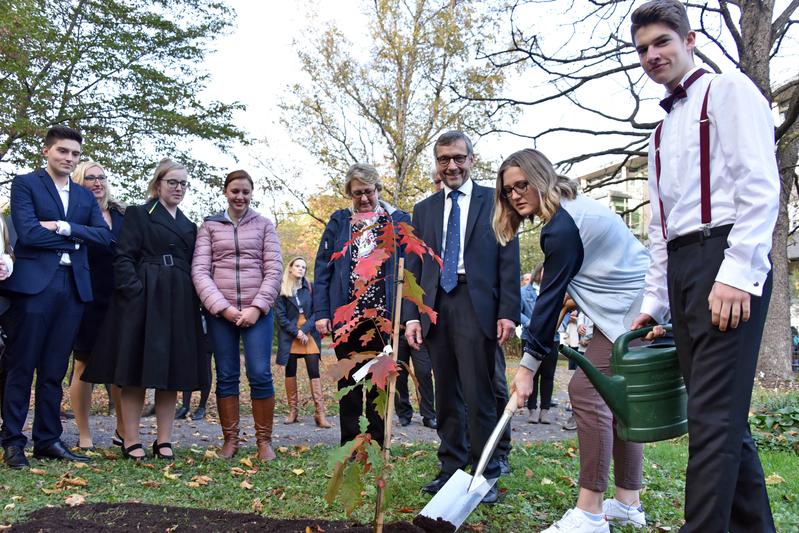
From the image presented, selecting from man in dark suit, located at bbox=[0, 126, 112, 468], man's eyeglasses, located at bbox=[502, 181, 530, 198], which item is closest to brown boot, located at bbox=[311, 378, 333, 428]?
man in dark suit, located at bbox=[0, 126, 112, 468]

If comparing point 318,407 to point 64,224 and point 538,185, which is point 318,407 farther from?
point 538,185

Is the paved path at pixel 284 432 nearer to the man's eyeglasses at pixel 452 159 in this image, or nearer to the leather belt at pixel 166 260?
the leather belt at pixel 166 260

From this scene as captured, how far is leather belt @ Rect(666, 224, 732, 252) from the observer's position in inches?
94.4

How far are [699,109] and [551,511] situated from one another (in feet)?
7.97

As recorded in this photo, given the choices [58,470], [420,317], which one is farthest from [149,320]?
[420,317]

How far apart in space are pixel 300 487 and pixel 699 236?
9.42ft

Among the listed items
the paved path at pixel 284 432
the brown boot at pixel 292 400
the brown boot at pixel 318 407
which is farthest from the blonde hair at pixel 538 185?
the brown boot at pixel 292 400

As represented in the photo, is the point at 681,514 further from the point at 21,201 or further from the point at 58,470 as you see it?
the point at 21,201

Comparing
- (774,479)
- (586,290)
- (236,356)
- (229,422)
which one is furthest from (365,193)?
(774,479)

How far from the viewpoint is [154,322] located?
505cm

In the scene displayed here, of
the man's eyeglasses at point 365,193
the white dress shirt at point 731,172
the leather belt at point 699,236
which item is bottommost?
the leather belt at point 699,236

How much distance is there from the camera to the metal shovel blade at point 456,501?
291 cm

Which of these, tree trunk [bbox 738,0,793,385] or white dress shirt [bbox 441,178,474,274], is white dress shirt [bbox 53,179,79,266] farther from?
tree trunk [bbox 738,0,793,385]

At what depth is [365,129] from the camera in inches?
841
